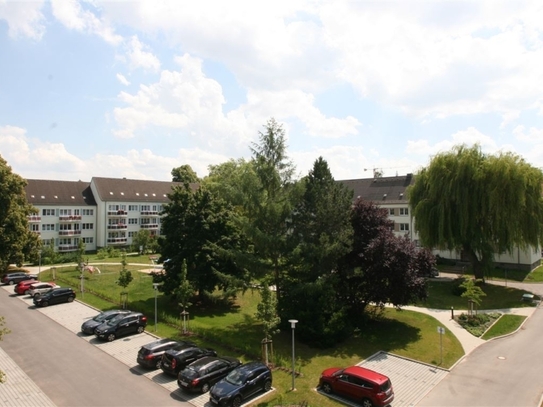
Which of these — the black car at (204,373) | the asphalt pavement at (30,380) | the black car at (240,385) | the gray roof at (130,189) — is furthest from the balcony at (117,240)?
the black car at (240,385)

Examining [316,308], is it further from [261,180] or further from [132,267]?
[132,267]

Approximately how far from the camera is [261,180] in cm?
2864

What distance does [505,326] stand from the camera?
3048 centimetres

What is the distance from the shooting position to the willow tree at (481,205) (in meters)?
39.3

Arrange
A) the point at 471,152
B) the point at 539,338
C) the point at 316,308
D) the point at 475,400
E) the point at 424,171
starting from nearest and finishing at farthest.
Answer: the point at 475,400
the point at 316,308
the point at 539,338
the point at 471,152
the point at 424,171

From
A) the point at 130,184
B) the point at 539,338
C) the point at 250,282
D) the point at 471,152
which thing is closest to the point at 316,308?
the point at 250,282

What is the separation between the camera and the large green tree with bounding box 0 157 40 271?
42.9 m

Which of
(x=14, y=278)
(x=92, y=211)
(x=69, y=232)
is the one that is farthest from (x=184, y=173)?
(x=14, y=278)

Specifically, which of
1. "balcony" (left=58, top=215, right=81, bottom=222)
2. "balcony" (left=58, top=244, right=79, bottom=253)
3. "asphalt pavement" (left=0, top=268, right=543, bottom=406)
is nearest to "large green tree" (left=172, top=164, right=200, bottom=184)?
"balcony" (left=58, top=215, right=81, bottom=222)

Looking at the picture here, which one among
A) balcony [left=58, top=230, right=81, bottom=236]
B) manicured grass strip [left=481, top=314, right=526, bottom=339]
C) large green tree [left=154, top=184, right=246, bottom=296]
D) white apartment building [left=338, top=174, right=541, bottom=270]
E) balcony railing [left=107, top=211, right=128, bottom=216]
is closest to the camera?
manicured grass strip [left=481, top=314, right=526, bottom=339]

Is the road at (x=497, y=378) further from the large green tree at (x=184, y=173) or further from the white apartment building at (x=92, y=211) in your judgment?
the large green tree at (x=184, y=173)

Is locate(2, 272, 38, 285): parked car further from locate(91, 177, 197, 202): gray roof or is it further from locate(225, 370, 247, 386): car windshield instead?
locate(225, 370, 247, 386): car windshield

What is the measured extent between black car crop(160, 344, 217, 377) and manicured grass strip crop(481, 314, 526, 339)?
20.9 meters

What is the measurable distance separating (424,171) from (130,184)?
53.5 metres
